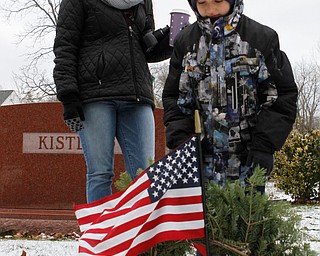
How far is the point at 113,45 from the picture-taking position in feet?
10.1

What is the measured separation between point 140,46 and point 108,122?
52 cm

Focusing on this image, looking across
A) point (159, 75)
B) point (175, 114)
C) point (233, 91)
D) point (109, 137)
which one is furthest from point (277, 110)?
point (159, 75)

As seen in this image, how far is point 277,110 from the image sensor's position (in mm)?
2291

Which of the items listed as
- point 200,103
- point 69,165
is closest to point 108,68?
point 200,103

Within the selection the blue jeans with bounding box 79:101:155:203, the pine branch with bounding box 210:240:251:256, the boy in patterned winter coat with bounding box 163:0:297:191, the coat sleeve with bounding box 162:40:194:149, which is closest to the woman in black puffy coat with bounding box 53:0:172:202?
the blue jeans with bounding box 79:101:155:203

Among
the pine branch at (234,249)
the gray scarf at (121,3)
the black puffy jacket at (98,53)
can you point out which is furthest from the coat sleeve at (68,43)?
the pine branch at (234,249)

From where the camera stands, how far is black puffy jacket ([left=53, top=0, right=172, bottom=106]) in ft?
9.85

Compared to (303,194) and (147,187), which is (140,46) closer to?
(147,187)

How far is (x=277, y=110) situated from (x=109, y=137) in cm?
112

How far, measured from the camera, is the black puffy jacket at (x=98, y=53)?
3.00 meters

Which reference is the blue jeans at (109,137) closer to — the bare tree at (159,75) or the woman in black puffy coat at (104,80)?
the woman in black puffy coat at (104,80)

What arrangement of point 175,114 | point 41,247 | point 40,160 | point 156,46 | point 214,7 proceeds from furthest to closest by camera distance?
point 40,160, point 41,247, point 156,46, point 175,114, point 214,7

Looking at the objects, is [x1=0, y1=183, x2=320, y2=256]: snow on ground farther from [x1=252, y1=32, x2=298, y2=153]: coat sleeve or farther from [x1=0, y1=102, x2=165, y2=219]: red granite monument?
[x1=252, y1=32, x2=298, y2=153]: coat sleeve

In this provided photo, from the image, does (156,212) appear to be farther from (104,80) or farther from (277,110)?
(104,80)
